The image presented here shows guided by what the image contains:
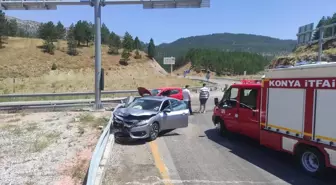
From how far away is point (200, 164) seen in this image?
9078mm

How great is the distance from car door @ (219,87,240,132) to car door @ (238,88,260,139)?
0.27 meters

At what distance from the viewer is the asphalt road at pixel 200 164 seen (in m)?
7.82

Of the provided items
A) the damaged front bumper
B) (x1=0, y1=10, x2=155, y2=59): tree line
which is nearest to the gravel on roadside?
the damaged front bumper

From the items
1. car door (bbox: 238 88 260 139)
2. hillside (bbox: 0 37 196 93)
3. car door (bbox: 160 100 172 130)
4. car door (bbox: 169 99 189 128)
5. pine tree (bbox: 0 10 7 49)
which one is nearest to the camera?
car door (bbox: 238 88 260 139)

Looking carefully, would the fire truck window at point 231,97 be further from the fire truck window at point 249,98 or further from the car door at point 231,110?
the fire truck window at point 249,98

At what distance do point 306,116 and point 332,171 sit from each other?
150cm

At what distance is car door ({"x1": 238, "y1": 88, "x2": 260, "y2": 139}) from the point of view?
35.9ft

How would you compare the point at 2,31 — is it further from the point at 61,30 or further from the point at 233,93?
the point at 233,93

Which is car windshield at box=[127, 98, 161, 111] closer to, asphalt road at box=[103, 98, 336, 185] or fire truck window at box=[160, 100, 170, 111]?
fire truck window at box=[160, 100, 170, 111]

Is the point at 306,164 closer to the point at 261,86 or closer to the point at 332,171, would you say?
the point at 332,171

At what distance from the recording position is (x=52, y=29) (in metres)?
91.9

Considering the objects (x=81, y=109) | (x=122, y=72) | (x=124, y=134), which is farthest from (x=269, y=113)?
(x=122, y=72)

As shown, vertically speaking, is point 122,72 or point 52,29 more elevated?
point 52,29

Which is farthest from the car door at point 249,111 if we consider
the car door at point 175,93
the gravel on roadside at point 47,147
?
the car door at point 175,93
